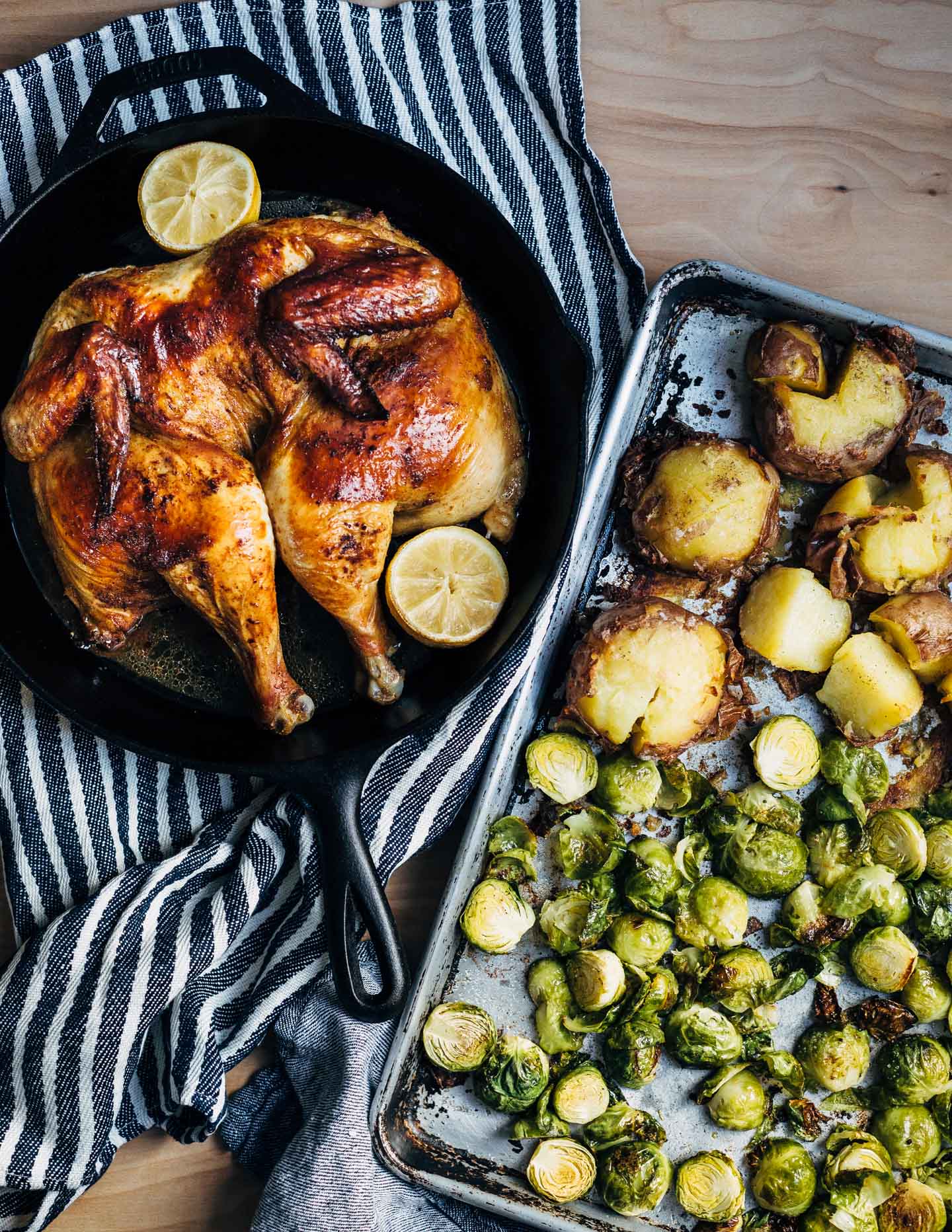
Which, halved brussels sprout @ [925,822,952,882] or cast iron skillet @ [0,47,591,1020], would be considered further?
halved brussels sprout @ [925,822,952,882]

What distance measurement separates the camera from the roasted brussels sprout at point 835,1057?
114 inches

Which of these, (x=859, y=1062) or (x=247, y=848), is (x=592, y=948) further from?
(x=247, y=848)

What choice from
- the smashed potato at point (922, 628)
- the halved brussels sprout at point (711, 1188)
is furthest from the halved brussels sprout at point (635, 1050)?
the smashed potato at point (922, 628)

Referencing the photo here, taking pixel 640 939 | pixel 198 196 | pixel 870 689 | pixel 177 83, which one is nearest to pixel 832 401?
pixel 870 689

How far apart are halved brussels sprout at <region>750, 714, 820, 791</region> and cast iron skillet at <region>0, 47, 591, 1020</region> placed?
77cm

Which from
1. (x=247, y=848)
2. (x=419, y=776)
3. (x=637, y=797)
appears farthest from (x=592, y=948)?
(x=247, y=848)

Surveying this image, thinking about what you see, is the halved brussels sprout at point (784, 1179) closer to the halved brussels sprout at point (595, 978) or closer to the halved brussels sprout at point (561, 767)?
the halved brussels sprout at point (595, 978)

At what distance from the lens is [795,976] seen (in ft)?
9.67

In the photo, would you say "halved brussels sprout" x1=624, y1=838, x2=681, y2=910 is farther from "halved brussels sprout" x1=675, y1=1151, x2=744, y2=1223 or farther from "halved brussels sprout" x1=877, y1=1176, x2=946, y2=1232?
"halved brussels sprout" x1=877, y1=1176, x2=946, y2=1232

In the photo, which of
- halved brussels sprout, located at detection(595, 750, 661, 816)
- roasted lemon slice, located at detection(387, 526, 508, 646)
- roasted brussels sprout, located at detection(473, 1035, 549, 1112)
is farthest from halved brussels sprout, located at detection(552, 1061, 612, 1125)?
roasted lemon slice, located at detection(387, 526, 508, 646)

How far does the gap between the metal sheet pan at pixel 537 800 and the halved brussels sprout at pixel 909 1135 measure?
12.8 inches

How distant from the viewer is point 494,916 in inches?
115

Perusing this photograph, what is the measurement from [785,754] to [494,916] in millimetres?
911

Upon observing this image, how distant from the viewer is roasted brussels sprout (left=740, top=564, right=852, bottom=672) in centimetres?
291
